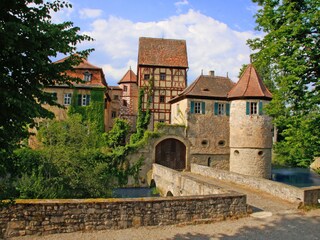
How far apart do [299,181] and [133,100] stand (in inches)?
781

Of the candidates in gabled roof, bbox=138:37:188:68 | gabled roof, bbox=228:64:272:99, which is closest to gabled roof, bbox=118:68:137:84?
gabled roof, bbox=138:37:188:68

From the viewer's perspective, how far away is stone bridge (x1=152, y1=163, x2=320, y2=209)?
35.8 feet

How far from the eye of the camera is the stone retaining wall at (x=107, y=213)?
25.2ft

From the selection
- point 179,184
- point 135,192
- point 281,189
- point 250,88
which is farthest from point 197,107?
point 281,189

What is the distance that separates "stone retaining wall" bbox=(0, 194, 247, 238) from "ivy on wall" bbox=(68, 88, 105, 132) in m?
17.6

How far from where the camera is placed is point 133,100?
1455 inches

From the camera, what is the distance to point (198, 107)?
25.7 meters

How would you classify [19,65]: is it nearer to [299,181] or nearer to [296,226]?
[296,226]

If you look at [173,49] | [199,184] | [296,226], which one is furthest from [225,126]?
[296,226]

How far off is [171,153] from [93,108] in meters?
7.50

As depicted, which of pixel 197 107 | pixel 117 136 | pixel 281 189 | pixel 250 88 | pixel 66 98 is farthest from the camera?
pixel 117 136

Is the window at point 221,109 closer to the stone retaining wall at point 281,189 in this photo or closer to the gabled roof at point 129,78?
the stone retaining wall at point 281,189

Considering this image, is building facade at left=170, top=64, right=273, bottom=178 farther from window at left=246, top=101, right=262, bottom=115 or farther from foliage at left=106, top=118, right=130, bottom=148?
foliage at left=106, top=118, right=130, bottom=148

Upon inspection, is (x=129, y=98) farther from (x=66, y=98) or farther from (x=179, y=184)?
(x=179, y=184)
